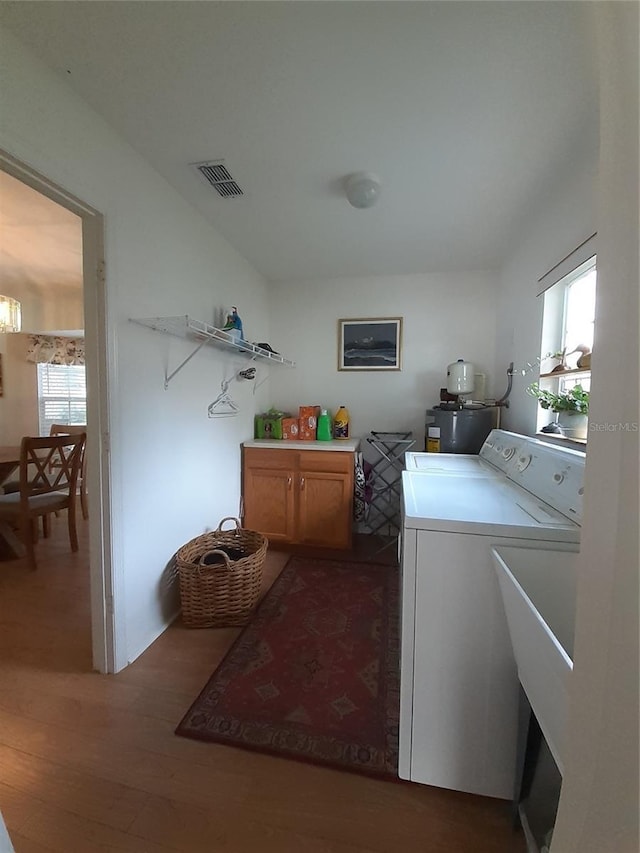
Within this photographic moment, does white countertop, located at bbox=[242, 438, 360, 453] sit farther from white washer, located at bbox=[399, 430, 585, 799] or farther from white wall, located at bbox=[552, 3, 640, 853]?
white wall, located at bbox=[552, 3, 640, 853]

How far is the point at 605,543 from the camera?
43cm

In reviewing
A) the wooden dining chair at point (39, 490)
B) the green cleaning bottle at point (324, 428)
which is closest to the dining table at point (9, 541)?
the wooden dining chair at point (39, 490)

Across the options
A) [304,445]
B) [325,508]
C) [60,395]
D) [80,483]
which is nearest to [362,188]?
[304,445]

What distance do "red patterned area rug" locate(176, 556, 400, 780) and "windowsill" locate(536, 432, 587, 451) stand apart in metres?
1.25

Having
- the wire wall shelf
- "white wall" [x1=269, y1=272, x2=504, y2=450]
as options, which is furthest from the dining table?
"white wall" [x1=269, y1=272, x2=504, y2=450]

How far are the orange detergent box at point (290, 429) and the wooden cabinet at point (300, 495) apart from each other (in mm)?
309

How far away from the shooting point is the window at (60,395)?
409 centimetres

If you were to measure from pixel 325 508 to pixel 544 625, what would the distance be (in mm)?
2062

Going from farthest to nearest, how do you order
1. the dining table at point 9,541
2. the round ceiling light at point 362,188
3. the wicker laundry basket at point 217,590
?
the dining table at point 9,541 → the wicker laundry basket at point 217,590 → the round ceiling light at point 362,188

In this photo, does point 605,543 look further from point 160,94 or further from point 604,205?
point 160,94

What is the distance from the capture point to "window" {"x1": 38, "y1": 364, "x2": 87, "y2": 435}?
409 cm

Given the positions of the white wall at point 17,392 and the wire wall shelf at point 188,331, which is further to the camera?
the white wall at point 17,392

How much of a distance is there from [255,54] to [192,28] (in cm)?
19

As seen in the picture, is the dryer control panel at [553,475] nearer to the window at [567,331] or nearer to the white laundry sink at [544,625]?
the white laundry sink at [544,625]
